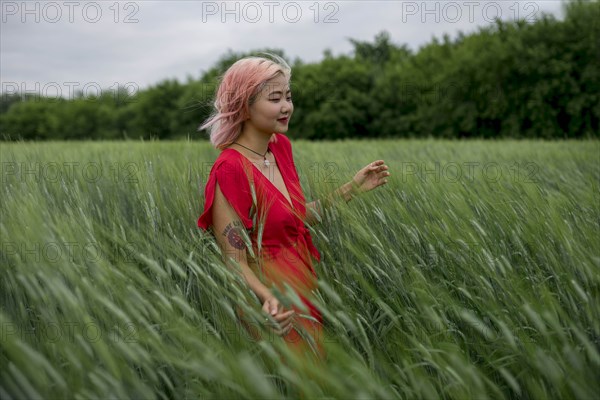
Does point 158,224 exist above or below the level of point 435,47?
below

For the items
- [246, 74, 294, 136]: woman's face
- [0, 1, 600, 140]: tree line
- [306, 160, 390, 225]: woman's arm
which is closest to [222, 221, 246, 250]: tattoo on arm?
[306, 160, 390, 225]: woman's arm

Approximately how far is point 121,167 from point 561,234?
6.84 feet

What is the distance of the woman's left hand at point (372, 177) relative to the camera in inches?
74.7

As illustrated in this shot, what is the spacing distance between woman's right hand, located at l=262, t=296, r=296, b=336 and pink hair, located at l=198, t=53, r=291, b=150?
30.5 inches

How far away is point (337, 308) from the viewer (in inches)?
56.6

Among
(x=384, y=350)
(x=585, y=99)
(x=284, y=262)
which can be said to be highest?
(x=585, y=99)

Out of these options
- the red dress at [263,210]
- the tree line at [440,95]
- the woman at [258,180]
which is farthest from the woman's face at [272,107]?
the tree line at [440,95]

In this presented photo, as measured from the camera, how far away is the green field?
0.99 meters

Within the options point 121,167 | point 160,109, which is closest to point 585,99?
point 160,109

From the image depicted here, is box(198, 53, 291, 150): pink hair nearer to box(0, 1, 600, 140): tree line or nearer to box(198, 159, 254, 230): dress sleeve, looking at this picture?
box(198, 159, 254, 230): dress sleeve

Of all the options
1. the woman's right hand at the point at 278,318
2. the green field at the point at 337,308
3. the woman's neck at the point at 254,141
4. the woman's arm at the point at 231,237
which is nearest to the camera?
the green field at the point at 337,308

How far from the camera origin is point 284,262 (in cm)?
168

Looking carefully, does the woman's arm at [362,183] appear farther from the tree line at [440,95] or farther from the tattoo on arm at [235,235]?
the tree line at [440,95]

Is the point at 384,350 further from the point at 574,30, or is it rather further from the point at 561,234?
the point at 574,30
